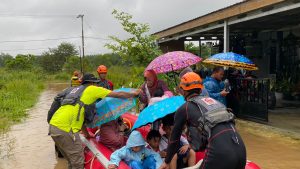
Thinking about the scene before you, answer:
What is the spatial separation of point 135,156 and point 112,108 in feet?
4.12

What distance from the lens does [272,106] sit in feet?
39.2

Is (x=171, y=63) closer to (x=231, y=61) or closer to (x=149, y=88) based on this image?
(x=149, y=88)

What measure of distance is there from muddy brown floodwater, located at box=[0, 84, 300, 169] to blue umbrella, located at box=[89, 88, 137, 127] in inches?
99.4

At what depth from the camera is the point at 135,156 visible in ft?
14.9

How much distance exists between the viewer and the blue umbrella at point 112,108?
5594mm

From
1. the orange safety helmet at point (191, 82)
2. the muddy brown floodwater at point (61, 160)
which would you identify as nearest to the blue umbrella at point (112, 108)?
the orange safety helmet at point (191, 82)

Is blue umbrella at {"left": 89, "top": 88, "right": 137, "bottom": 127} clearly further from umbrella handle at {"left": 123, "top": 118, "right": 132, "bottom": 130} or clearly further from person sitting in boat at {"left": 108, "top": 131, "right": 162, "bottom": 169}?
person sitting in boat at {"left": 108, "top": 131, "right": 162, "bottom": 169}

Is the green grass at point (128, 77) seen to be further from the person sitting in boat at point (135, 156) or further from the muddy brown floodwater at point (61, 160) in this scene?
the person sitting in boat at point (135, 156)

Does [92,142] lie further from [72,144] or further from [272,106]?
[272,106]

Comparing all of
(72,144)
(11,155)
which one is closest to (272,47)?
(11,155)

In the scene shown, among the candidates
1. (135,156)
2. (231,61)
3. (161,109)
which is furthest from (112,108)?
(231,61)

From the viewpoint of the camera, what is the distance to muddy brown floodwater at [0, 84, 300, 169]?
7.08 m

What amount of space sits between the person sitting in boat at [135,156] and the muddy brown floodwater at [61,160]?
2928 mm

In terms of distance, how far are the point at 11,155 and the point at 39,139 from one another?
75.2 inches
